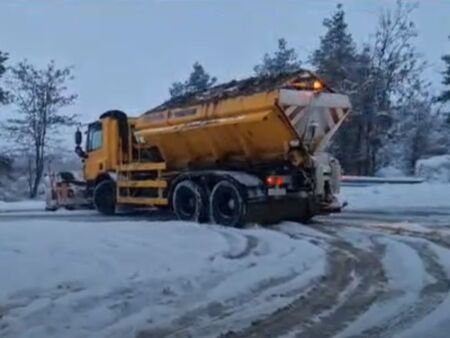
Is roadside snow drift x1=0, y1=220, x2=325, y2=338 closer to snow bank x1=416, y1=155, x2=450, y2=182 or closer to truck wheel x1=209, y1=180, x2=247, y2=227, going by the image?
truck wheel x1=209, y1=180, x2=247, y2=227

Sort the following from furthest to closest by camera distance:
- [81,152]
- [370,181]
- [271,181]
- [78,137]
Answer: [370,181] → [81,152] → [78,137] → [271,181]

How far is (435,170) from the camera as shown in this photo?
3244 centimetres

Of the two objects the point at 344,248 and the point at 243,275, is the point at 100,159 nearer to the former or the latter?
the point at 344,248

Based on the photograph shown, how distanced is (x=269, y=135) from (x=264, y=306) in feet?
25.9

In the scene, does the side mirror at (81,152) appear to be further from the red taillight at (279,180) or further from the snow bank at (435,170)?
the snow bank at (435,170)

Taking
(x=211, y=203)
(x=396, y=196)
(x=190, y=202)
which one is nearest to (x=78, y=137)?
(x=190, y=202)

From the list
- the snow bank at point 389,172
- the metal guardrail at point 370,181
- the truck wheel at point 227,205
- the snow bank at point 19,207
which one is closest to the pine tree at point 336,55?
the snow bank at point 389,172

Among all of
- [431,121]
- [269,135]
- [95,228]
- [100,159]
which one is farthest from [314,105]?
[431,121]

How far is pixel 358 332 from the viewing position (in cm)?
567

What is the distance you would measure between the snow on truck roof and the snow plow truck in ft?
0.08

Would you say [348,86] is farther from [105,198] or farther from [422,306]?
[422,306]

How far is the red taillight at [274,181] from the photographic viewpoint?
1420cm

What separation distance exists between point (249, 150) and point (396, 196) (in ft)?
30.5

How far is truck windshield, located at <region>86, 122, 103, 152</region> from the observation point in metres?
19.1
